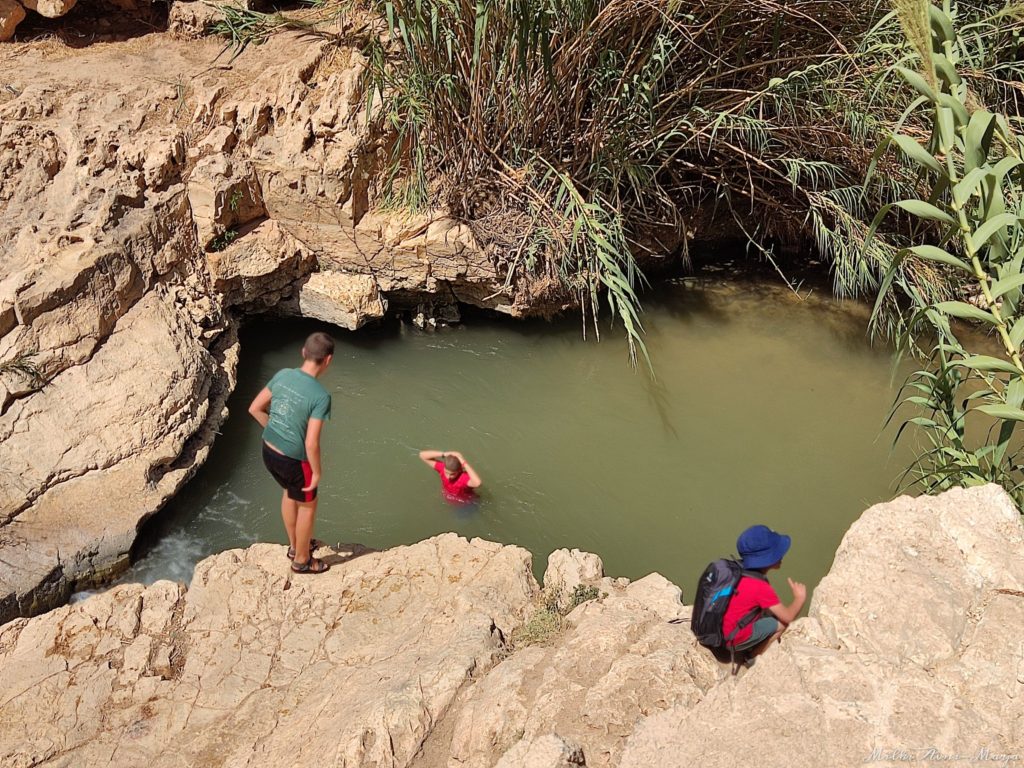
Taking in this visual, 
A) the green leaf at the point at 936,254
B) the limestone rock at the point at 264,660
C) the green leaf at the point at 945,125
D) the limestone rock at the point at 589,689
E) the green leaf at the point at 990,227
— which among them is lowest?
the limestone rock at the point at 264,660

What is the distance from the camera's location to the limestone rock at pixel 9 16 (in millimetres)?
6086

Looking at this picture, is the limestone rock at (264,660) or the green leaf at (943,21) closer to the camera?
the green leaf at (943,21)

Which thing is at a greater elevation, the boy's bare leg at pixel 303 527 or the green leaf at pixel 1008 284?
the green leaf at pixel 1008 284

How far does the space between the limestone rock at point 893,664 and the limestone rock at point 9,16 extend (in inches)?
261

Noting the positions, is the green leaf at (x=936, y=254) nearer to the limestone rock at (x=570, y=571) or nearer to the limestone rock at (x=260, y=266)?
the limestone rock at (x=570, y=571)

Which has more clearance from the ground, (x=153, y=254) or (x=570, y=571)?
(x=153, y=254)

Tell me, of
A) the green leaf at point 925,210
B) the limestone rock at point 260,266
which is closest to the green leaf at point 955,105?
the green leaf at point 925,210

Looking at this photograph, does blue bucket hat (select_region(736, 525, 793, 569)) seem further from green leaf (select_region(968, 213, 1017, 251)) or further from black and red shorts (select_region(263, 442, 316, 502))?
black and red shorts (select_region(263, 442, 316, 502))

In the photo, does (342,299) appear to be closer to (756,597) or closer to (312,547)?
(312,547)

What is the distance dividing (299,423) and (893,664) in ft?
7.56

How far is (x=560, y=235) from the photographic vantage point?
5.29 meters

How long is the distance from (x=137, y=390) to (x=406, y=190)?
7.16 feet

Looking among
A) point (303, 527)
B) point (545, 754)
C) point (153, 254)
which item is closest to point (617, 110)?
point (153, 254)

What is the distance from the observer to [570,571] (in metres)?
3.62
